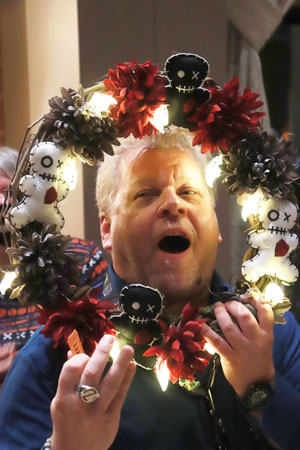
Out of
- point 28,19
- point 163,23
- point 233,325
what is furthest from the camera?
point 28,19

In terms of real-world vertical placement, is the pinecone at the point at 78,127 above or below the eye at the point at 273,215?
above

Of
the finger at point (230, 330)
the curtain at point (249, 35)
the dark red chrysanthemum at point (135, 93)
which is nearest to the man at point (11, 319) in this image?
the dark red chrysanthemum at point (135, 93)

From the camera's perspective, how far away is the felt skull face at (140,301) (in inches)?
41.9

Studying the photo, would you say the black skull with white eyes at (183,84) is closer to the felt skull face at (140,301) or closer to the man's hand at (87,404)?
the felt skull face at (140,301)

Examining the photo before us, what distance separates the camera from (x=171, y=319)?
3.64ft

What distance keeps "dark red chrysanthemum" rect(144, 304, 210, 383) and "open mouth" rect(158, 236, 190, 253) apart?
0.11 m

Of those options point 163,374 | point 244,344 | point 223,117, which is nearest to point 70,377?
point 163,374

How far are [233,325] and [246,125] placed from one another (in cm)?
35

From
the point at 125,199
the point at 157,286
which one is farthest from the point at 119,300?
the point at 125,199

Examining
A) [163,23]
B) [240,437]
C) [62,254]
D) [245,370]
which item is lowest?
[240,437]

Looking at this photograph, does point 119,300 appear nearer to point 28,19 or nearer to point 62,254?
point 62,254

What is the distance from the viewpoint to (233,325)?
1.06m

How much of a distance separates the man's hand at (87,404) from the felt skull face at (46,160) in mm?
292

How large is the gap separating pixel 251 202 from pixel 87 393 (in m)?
0.45
